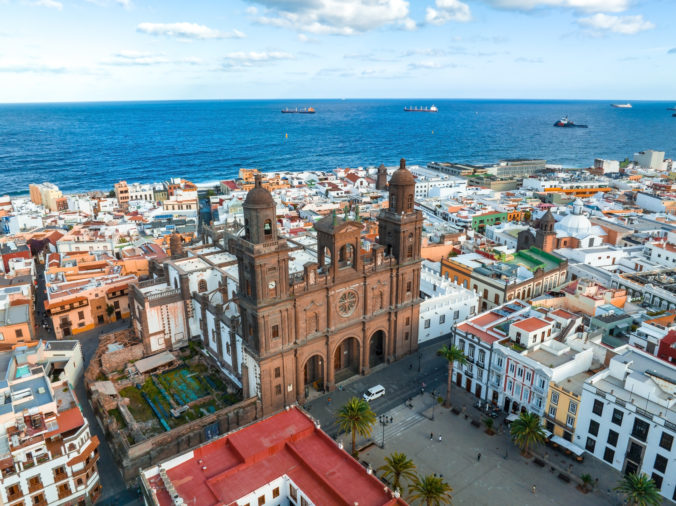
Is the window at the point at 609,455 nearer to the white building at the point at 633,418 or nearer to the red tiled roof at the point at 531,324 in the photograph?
the white building at the point at 633,418

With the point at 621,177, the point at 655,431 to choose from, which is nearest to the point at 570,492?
the point at 655,431

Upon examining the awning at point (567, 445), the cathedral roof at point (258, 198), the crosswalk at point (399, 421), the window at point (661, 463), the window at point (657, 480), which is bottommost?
the crosswalk at point (399, 421)

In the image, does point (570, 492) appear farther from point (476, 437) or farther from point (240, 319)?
point (240, 319)

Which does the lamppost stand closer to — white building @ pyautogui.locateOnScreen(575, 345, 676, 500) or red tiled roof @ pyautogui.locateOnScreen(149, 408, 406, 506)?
red tiled roof @ pyautogui.locateOnScreen(149, 408, 406, 506)

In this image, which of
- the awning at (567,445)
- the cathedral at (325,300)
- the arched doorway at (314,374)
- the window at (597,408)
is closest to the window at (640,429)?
the window at (597,408)

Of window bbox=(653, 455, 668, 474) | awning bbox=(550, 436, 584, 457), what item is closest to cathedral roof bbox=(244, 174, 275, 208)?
awning bbox=(550, 436, 584, 457)

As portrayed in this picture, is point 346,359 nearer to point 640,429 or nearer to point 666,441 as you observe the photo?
point 640,429
